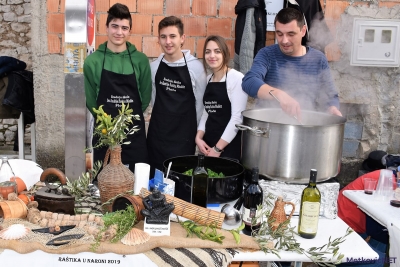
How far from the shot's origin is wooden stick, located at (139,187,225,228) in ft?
6.05

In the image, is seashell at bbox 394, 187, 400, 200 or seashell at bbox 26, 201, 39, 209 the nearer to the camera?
seashell at bbox 26, 201, 39, 209

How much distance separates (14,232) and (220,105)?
1752 millimetres

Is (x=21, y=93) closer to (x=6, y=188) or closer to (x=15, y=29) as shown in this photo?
(x=6, y=188)

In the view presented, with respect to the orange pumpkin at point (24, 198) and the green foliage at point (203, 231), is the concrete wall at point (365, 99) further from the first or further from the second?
the orange pumpkin at point (24, 198)

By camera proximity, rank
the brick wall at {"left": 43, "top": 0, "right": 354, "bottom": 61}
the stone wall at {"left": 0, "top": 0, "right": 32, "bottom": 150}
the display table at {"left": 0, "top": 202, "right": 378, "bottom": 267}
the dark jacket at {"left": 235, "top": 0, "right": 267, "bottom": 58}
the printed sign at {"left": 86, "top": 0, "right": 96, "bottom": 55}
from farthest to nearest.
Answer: the stone wall at {"left": 0, "top": 0, "right": 32, "bottom": 150}
the brick wall at {"left": 43, "top": 0, "right": 354, "bottom": 61}
the dark jacket at {"left": 235, "top": 0, "right": 267, "bottom": 58}
the printed sign at {"left": 86, "top": 0, "right": 96, "bottom": 55}
the display table at {"left": 0, "top": 202, "right": 378, "bottom": 267}

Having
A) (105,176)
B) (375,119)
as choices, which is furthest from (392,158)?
(105,176)

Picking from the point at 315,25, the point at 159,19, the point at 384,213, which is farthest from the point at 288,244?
the point at 159,19

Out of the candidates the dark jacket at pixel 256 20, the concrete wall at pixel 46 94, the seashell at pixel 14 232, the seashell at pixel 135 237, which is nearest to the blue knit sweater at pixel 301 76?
the dark jacket at pixel 256 20

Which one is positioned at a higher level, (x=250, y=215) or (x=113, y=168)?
(x=113, y=168)

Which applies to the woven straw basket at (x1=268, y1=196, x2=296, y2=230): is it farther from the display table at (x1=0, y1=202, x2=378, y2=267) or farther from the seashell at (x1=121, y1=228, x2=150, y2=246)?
the seashell at (x1=121, y1=228, x2=150, y2=246)

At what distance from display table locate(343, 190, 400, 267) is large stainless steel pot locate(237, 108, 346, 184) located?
398mm

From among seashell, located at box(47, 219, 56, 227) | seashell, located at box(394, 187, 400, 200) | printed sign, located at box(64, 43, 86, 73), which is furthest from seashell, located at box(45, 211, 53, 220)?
seashell, located at box(394, 187, 400, 200)

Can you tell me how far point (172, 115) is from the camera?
10.5ft

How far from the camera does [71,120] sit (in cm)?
259
